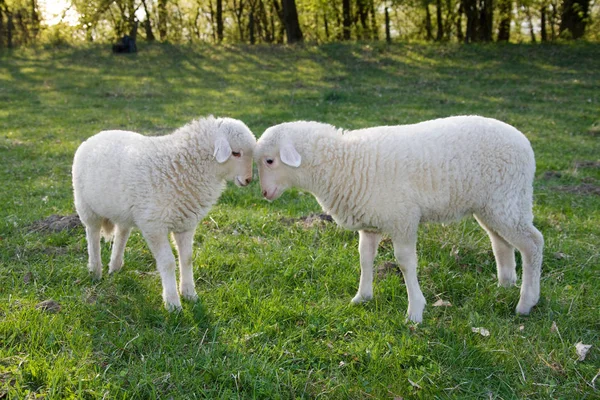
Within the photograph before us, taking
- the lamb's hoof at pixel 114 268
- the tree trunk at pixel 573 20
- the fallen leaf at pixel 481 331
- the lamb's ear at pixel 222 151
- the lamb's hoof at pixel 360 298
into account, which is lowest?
the fallen leaf at pixel 481 331

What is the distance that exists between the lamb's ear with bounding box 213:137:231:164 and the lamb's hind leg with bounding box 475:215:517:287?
2.30m

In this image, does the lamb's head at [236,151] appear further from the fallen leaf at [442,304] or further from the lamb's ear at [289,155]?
the fallen leaf at [442,304]

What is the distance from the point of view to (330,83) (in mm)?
16812

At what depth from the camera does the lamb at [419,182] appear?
3.98 metres

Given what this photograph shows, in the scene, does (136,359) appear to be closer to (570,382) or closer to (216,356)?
(216,356)

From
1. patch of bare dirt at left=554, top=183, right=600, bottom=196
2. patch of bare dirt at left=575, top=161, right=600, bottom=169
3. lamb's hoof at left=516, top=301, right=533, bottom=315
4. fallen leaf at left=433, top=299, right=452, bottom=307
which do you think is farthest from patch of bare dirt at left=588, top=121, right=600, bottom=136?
fallen leaf at left=433, top=299, right=452, bottom=307

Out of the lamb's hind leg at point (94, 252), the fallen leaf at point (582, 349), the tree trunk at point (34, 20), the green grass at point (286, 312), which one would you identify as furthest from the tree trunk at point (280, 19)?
the fallen leaf at point (582, 349)

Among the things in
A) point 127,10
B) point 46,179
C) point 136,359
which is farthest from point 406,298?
point 127,10

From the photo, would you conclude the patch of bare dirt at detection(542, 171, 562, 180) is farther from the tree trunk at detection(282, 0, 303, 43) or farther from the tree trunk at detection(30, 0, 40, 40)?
the tree trunk at detection(30, 0, 40, 40)

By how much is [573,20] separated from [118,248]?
23.9 metres

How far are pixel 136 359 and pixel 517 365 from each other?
246 cm

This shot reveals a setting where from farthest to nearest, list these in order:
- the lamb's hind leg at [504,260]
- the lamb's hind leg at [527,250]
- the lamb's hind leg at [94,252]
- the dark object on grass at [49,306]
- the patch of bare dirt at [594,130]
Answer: the patch of bare dirt at [594,130], the lamb's hind leg at [94,252], the lamb's hind leg at [504,260], the lamb's hind leg at [527,250], the dark object on grass at [49,306]

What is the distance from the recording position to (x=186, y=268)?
14.1 ft

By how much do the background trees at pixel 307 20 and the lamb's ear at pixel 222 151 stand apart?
19075mm
